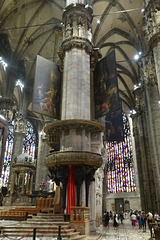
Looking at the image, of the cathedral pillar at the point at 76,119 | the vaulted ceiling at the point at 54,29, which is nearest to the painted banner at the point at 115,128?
the cathedral pillar at the point at 76,119

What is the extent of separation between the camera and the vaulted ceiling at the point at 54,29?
848 inches

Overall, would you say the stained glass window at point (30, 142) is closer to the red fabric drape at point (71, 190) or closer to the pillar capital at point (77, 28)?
the pillar capital at point (77, 28)

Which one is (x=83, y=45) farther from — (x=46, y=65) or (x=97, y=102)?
(x=97, y=102)

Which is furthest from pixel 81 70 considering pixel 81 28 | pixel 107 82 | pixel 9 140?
pixel 9 140

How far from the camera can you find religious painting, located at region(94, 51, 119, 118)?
12997 millimetres

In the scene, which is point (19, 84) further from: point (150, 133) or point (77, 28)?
point (150, 133)

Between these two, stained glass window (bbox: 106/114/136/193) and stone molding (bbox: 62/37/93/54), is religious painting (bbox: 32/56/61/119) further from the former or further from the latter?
stained glass window (bbox: 106/114/136/193)

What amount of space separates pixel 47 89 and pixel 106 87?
3772 mm

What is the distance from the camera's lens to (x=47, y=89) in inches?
544

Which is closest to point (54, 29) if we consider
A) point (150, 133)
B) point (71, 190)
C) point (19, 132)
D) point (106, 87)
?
point (19, 132)

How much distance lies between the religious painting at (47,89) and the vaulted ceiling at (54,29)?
7.04 meters

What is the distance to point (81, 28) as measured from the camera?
1472cm

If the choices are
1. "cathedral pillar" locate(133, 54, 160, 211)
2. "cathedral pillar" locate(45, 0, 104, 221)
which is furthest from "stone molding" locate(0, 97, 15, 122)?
"cathedral pillar" locate(133, 54, 160, 211)

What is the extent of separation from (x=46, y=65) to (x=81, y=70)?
266 cm
